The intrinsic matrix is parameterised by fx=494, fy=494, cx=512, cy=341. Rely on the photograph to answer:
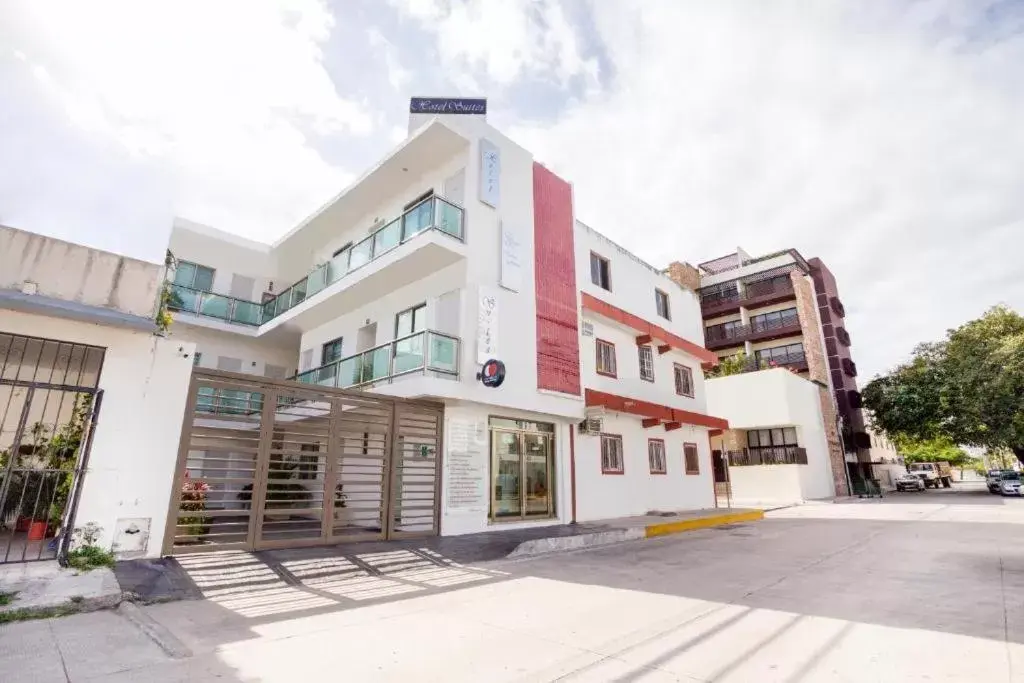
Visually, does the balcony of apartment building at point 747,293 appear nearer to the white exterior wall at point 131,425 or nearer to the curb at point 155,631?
the white exterior wall at point 131,425

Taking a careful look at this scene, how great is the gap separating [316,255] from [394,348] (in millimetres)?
10054

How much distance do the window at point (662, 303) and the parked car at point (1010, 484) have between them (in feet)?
76.2

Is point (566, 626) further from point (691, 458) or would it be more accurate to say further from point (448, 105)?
point (691, 458)

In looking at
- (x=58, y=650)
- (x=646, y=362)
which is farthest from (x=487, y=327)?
(x=58, y=650)

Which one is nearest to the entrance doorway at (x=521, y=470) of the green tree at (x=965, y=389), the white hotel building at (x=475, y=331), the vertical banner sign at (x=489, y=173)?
the white hotel building at (x=475, y=331)

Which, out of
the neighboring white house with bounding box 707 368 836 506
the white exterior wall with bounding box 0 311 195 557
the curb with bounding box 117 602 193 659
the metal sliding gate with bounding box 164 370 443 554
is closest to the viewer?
the curb with bounding box 117 602 193 659

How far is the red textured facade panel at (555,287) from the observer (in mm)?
14062

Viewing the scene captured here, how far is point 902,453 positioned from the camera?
2445 inches

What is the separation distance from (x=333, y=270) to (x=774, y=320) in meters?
33.2

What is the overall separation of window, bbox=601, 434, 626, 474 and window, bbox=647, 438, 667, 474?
171 centimetres

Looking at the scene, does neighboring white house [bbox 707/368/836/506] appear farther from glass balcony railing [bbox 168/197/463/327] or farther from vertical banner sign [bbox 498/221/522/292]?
glass balcony railing [bbox 168/197/463/327]

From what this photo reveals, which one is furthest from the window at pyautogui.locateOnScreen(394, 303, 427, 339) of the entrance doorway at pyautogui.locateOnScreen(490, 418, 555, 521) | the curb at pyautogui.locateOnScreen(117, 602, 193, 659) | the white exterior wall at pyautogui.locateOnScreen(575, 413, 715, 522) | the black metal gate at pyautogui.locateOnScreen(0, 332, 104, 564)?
the curb at pyautogui.locateOnScreen(117, 602, 193, 659)

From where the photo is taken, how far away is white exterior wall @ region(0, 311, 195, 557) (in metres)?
7.01

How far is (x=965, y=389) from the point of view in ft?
99.0
